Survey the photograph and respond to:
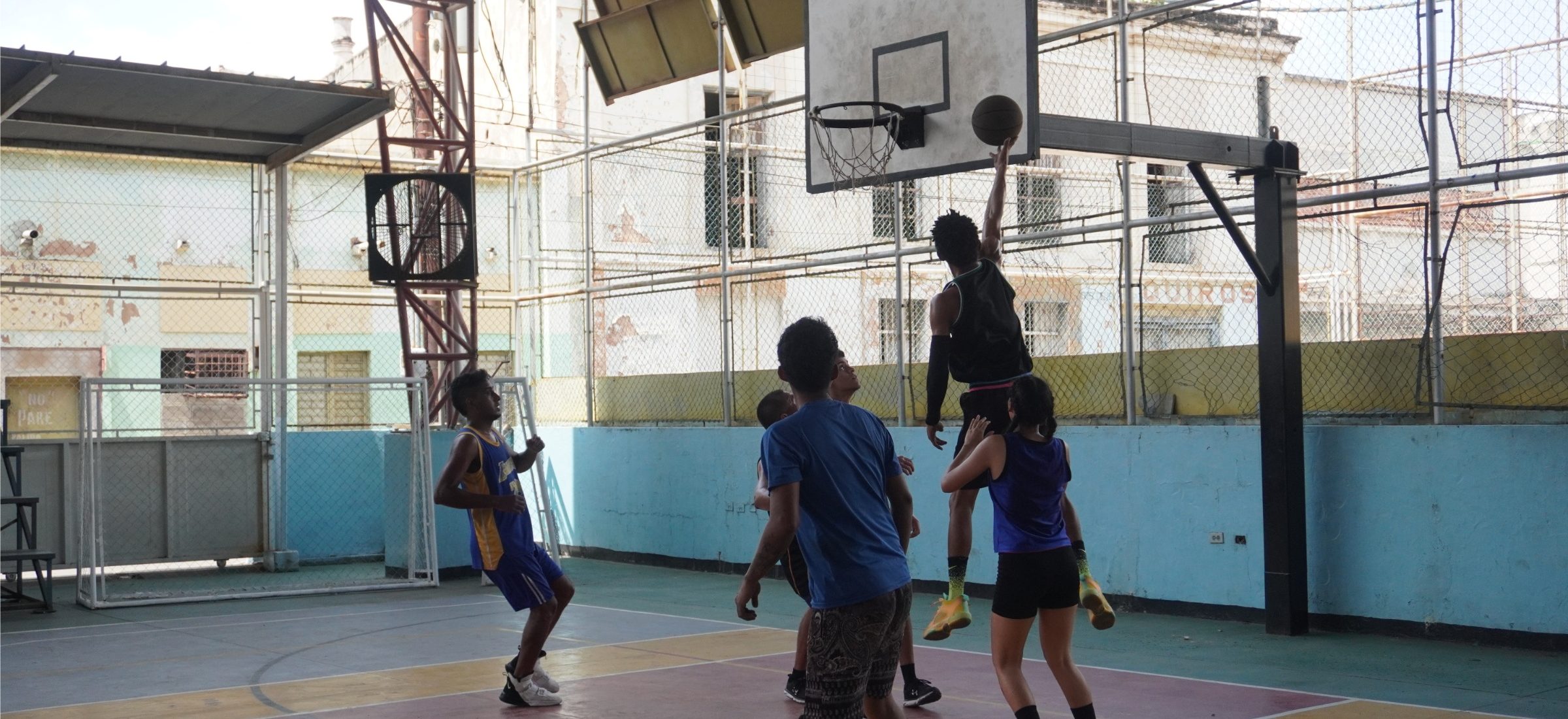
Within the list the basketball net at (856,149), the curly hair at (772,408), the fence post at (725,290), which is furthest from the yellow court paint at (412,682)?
the fence post at (725,290)

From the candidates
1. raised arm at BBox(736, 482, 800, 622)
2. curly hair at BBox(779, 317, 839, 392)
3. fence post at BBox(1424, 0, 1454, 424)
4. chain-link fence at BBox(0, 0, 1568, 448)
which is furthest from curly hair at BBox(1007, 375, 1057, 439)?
fence post at BBox(1424, 0, 1454, 424)

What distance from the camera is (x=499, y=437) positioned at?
28.3 ft

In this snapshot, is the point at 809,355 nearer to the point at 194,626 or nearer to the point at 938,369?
the point at 938,369

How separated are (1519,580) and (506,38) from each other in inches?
769

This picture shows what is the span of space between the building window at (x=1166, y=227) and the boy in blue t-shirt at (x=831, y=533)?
289 inches

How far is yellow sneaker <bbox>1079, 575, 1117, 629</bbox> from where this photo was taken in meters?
6.30

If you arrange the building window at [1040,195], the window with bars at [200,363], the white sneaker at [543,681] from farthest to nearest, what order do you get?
the window with bars at [200,363]
the building window at [1040,195]
the white sneaker at [543,681]

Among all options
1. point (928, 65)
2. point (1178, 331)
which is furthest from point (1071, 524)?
point (1178, 331)

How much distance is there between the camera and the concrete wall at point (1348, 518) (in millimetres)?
9672

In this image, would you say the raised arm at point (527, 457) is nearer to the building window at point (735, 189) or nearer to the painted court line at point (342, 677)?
the painted court line at point (342, 677)

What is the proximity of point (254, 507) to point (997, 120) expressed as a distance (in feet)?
38.9

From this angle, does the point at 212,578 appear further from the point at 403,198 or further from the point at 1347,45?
the point at 1347,45

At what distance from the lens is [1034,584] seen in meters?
5.88

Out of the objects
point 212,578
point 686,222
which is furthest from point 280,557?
point 686,222
